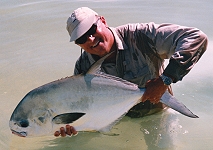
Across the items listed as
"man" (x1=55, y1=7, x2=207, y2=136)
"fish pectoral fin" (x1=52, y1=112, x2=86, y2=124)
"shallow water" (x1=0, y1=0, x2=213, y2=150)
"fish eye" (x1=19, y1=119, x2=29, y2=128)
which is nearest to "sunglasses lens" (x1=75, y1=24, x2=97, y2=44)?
"man" (x1=55, y1=7, x2=207, y2=136)

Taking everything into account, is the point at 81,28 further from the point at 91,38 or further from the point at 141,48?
the point at 141,48

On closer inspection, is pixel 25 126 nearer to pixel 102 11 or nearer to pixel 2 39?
pixel 2 39

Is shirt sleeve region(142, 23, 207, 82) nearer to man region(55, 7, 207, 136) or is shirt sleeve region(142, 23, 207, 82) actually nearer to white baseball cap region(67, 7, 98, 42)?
man region(55, 7, 207, 136)

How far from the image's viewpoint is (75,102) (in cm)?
228

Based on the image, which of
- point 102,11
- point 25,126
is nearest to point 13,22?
point 102,11

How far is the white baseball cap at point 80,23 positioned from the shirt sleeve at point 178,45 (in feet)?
1.52

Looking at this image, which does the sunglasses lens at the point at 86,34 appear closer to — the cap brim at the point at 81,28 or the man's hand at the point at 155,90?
the cap brim at the point at 81,28

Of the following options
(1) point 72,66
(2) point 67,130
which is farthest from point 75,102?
(1) point 72,66

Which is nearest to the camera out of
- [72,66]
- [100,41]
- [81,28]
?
[81,28]

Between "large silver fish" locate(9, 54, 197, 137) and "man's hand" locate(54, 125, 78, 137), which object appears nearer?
"large silver fish" locate(9, 54, 197, 137)

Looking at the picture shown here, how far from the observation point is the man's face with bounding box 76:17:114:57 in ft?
8.86

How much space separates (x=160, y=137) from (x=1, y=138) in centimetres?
156

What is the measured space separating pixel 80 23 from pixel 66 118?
77cm

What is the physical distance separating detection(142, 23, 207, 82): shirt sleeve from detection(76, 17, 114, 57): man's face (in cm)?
31
